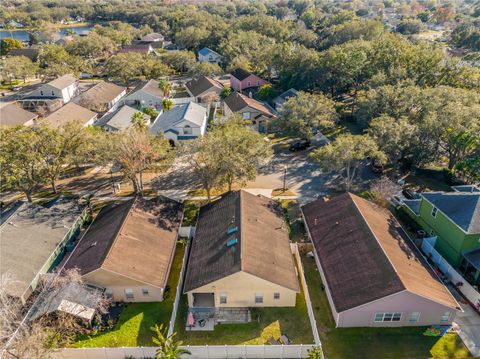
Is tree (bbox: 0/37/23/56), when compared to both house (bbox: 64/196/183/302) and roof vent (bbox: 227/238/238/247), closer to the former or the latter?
house (bbox: 64/196/183/302)

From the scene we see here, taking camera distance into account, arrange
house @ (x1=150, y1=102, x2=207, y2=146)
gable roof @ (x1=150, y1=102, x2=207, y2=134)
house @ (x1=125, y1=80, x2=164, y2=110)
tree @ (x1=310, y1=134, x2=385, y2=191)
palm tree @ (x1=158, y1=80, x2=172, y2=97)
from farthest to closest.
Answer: palm tree @ (x1=158, y1=80, x2=172, y2=97), house @ (x1=125, y1=80, x2=164, y2=110), gable roof @ (x1=150, y1=102, x2=207, y2=134), house @ (x1=150, y1=102, x2=207, y2=146), tree @ (x1=310, y1=134, x2=385, y2=191)

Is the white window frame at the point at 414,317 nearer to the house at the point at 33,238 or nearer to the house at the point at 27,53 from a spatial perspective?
the house at the point at 33,238

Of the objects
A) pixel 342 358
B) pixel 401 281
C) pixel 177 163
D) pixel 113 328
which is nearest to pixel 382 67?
pixel 177 163

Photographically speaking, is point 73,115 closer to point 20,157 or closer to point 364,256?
point 20,157

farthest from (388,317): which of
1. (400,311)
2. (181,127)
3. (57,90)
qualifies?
(57,90)

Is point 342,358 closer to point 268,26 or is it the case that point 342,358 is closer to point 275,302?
point 275,302

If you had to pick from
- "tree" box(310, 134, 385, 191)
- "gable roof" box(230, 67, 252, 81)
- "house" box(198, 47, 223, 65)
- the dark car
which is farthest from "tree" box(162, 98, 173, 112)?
"house" box(198, 47, 223, 65)
